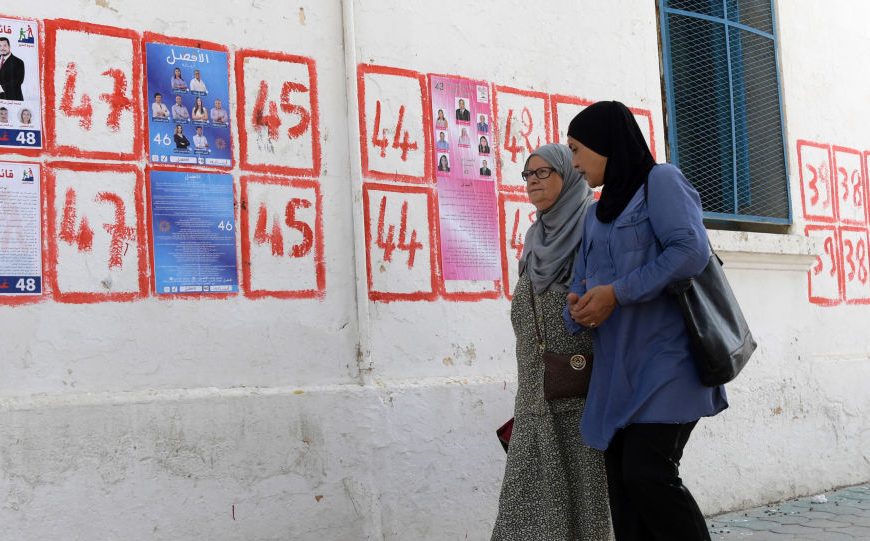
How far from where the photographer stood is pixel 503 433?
3.45m

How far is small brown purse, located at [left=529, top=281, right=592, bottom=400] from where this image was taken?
3062 millimetres

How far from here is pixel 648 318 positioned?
279cm

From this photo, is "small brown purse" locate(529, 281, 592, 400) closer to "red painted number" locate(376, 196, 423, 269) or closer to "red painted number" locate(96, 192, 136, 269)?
"red painted number" locate(376, 196, 423, 269)

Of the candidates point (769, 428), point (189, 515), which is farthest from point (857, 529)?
point (189, 515)

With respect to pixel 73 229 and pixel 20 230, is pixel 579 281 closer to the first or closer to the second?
pixel 73 229

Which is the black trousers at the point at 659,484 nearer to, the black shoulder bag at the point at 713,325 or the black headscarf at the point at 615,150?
the black shoulder bag at the point at 713,325

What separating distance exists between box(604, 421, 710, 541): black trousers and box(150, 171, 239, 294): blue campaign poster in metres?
1.68

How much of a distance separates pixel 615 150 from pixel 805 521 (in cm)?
274

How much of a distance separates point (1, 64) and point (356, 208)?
Result: 142 centimetres

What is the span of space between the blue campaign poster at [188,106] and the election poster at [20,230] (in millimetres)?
459

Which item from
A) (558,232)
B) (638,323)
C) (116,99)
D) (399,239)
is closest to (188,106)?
(116,99)

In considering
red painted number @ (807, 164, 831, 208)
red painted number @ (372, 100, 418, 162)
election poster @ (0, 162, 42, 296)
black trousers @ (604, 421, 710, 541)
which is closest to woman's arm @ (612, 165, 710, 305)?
black trousers @ (604, 421, 710, 541)

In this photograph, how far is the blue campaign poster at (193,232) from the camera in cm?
349

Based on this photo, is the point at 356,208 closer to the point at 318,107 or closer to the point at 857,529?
the point at 318,107
